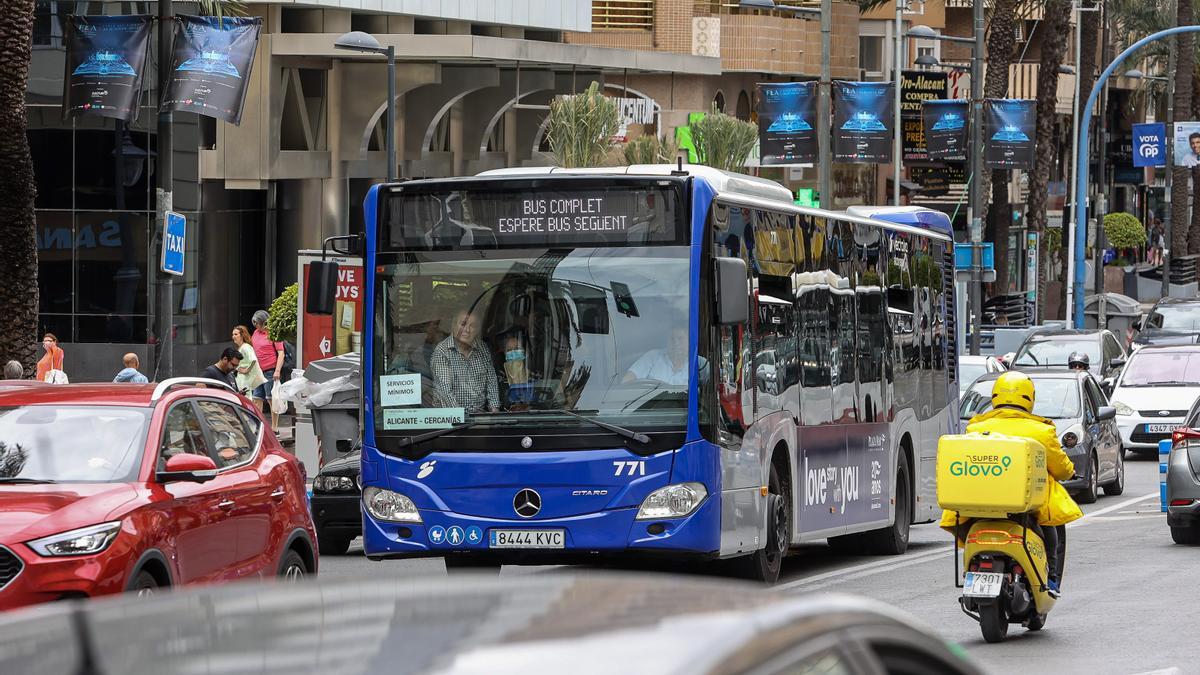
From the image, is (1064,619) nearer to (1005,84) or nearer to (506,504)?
(506,504)

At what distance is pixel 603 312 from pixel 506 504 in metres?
1.35

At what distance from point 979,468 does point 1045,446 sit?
418mm

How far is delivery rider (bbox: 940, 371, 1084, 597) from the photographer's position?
36.8 ft

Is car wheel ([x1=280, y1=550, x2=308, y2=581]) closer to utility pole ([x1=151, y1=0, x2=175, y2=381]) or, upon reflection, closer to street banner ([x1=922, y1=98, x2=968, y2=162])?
A: utility pole ([x1=151, y1=0, x2=175, y2=381])

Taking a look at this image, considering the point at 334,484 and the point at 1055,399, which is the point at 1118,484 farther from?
the point at 334,484

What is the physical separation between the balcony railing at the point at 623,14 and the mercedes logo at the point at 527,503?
4914cm

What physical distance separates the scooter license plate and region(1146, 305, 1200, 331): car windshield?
103ft

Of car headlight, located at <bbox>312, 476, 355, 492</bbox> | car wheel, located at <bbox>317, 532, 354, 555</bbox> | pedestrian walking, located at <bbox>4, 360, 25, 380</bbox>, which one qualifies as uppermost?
pedestrian walking, located at <bbox>4, 360, 25, 380</bbox>

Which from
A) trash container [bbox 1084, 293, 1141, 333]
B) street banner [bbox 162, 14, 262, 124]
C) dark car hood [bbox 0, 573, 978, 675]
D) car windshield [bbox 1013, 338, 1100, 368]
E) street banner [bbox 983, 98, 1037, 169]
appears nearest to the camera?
dark car hood [bbox 0, 573, 978, 675]

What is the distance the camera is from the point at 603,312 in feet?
43.0

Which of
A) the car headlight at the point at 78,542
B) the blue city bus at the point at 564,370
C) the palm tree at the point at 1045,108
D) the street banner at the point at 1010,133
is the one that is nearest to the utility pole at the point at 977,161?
the street banner at the point at 1010,133

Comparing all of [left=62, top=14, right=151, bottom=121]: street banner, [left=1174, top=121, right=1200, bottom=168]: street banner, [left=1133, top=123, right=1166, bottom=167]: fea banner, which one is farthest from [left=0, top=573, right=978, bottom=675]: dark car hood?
[left=1133, top=123, right=1166, bottom=167]: fea banner

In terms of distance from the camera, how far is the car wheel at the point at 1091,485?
2305 cm

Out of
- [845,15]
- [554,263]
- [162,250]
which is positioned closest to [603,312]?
[554,263]
